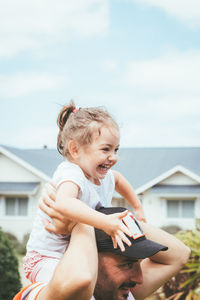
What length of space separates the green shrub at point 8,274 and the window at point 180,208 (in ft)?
65.9

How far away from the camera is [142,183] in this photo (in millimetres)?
28641

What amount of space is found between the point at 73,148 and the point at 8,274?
21.4 feet

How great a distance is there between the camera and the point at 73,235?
2355 millimetres

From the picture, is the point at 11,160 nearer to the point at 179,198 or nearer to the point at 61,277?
the point at 179,198

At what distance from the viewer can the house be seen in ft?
90.4

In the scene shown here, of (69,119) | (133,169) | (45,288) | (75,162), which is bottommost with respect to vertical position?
(133,169)

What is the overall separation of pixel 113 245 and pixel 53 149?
33083 mm

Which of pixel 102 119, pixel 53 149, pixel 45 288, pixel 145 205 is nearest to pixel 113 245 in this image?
pixel 45 288

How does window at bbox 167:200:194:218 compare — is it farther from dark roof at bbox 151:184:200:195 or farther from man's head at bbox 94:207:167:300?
man's head at bbox 94:207:167:300

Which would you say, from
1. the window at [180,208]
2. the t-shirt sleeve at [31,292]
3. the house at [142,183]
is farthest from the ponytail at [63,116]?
the window at [180,208]

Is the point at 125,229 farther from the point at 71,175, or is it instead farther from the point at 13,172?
the point at 13,172

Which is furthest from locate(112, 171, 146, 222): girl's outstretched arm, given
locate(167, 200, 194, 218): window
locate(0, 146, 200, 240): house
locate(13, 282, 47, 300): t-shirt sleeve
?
locate(167, 200, 194, 218): window

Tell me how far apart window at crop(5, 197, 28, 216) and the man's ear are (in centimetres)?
2773

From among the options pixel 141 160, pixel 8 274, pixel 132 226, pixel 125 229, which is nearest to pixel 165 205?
pixel 141 160
